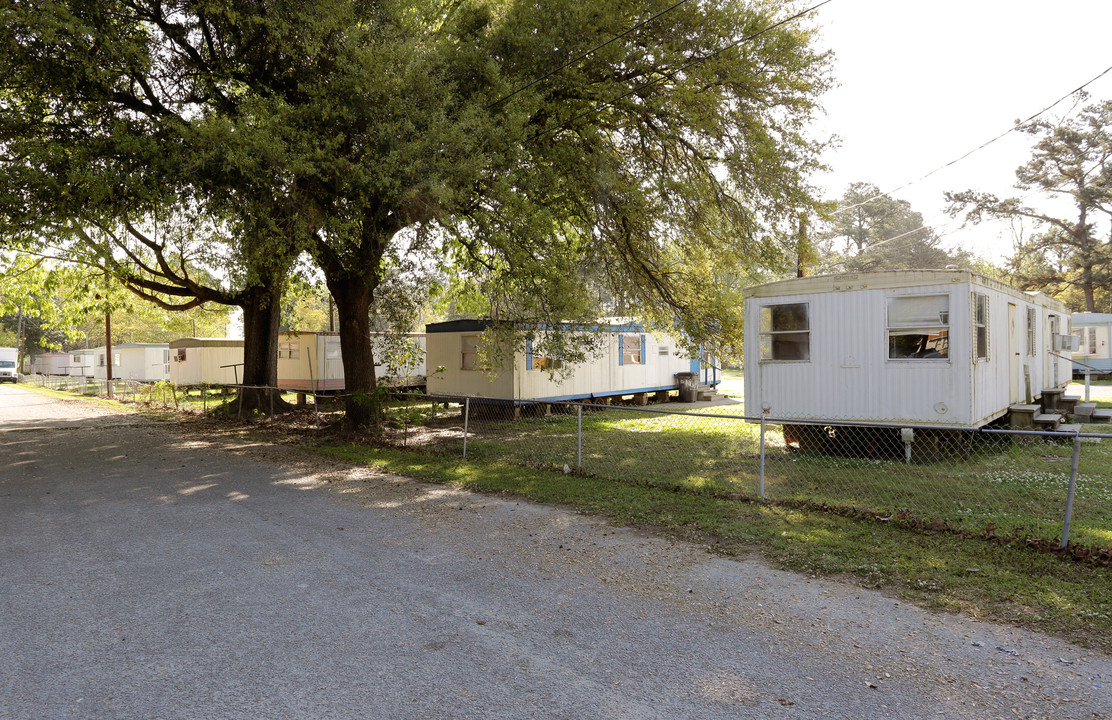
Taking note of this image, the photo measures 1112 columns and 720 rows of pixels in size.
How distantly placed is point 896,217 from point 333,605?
54004 millimetres

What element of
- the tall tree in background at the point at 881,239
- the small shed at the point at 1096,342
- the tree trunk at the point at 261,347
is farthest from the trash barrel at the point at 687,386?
the tall tree in background at the point at 881,239

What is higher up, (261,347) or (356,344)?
(261,347)

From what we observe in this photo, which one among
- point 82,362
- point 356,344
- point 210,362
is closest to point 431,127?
point 356,344

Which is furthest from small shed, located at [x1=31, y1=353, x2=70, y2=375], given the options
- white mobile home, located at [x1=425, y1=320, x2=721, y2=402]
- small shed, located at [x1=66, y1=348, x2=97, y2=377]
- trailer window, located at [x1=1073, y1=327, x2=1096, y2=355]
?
trailer window, located at [x1=1073, y1=327, x2=1096, y2=355]

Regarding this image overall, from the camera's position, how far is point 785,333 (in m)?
10.2

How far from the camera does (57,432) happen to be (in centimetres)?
1451

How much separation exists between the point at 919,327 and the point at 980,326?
0.95m

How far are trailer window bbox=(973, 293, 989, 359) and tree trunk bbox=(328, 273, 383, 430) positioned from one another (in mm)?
9895

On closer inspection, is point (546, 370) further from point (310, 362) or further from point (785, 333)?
point (310, 362)

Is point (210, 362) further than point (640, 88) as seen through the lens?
Yes

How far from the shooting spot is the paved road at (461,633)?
10.4 feet

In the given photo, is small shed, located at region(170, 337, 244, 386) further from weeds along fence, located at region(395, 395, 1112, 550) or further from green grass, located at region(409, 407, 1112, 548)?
green grass, located at region(409, 407, 1112, 548)

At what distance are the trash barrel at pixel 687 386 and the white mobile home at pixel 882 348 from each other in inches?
355

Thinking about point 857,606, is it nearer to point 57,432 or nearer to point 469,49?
point 469,49
